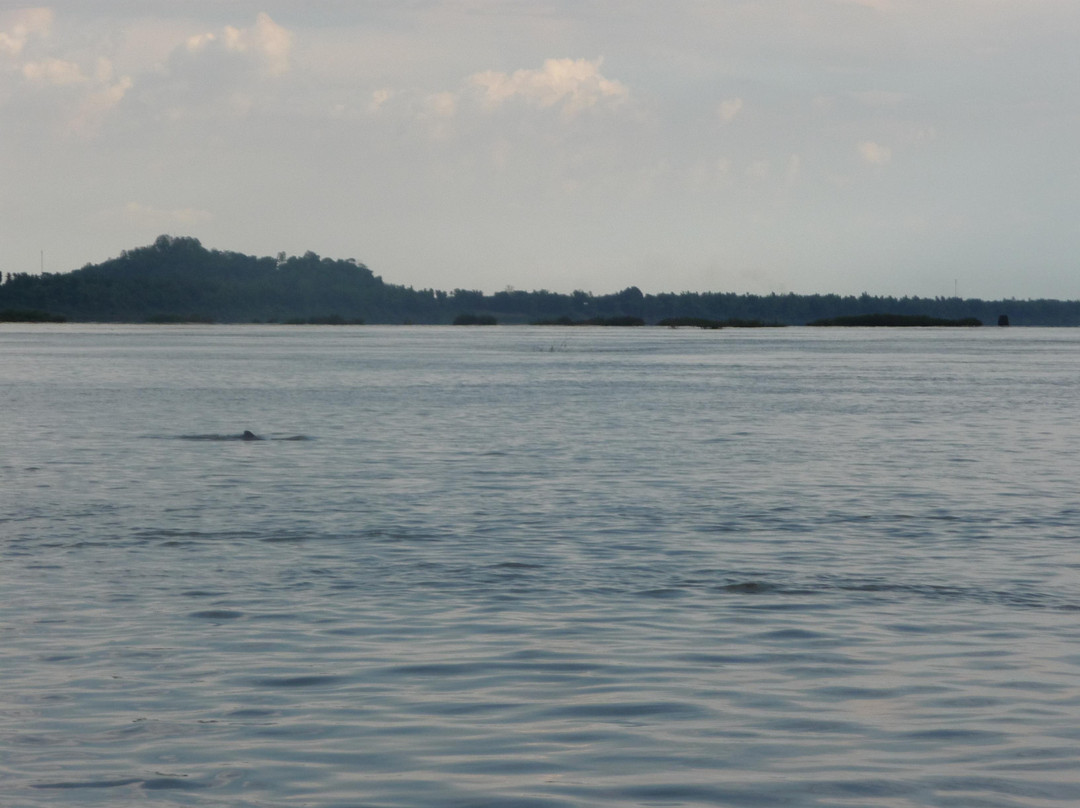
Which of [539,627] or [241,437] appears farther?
[241,437]

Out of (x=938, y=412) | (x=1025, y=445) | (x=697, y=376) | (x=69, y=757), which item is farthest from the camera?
(x=697, y=376)

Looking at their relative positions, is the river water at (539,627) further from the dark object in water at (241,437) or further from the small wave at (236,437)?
the dark object in water at (241,437)

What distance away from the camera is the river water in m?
10.8

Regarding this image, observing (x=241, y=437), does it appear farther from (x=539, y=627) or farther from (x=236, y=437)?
(x=539, y=627)

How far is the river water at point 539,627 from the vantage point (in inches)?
424

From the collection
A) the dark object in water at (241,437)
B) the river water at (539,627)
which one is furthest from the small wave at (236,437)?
the river water at (539,627)

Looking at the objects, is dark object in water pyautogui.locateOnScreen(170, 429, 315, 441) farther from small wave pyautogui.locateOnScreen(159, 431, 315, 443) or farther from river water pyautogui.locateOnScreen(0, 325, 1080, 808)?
river water pyautogui.locateOnScreen(0, 325, 1080, 808)

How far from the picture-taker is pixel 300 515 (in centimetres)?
2552

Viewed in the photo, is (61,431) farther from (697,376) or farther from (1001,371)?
(1001,371)

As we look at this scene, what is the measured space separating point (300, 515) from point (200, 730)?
546 inches

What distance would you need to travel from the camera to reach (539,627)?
1576 cm

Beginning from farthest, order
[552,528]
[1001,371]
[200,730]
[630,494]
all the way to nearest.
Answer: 1. [1001,371]
2. [630,494]
3. [552,528]
4. [200,730]

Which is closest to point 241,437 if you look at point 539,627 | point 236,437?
point 236,437

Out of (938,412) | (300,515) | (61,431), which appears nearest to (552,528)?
(300,515)
